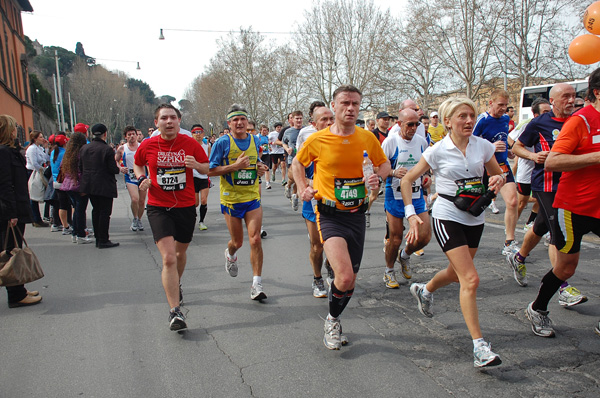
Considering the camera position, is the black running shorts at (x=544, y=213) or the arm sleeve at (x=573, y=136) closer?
the arm sleeve at (x=573, y=136)

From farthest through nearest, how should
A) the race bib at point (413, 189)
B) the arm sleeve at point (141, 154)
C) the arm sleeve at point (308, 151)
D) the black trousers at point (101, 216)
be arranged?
1. the black trousers at point (101, 216)
2. the race bib at point (413, 189)
3. the arm sleeve at point (141, 154)
4. the arm sleeve at point (308, 151)

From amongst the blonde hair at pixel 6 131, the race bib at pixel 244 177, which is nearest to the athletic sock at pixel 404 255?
the race bib at pixel 244 177

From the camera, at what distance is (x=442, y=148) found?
3.59 meters

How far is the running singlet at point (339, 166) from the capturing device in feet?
12.3

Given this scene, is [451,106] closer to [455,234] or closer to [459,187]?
[459,187]

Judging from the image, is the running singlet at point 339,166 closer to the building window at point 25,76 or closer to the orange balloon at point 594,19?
the orange balloon at point 594,19

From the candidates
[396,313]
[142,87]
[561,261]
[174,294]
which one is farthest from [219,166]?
[142,87]

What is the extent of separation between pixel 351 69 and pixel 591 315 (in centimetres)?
4224

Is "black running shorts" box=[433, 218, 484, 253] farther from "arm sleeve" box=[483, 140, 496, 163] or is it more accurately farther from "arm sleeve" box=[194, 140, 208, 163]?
"arm sleeve" box=[194, 140, 208, 163]

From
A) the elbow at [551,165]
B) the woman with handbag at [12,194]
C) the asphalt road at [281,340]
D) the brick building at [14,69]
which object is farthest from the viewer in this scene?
the brick building at [14,69]

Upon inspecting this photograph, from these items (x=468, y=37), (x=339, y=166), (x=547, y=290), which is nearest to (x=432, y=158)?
(x=339, y=166)

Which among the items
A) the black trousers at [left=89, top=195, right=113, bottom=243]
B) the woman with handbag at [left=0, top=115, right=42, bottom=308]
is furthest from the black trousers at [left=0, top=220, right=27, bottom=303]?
the black trousers at [left=89, top=195, right=113, bottom=243]

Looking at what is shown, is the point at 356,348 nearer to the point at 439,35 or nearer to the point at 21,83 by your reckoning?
the point at 439,35

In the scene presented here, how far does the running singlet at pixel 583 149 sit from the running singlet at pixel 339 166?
60.1 inches
